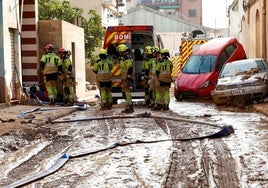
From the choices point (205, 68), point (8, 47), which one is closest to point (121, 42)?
point (8, 47)

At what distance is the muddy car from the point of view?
1678 centimetres

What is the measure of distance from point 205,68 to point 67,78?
5.64 m

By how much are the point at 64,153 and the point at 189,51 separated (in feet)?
75.0

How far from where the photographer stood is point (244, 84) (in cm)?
1680

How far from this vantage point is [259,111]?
15094mm

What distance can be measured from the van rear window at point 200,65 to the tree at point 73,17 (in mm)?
16879

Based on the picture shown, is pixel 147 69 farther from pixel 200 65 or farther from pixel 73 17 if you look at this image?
pixel 73 17

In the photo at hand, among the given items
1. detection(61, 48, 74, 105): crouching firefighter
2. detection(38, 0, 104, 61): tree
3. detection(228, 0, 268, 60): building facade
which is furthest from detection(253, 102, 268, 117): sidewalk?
detection(38, 0, 104, 61): tree

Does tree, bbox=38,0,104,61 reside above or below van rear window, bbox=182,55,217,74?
above

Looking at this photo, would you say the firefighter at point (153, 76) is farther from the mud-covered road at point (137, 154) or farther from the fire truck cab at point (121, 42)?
the mud-covered road at point (137, 154)

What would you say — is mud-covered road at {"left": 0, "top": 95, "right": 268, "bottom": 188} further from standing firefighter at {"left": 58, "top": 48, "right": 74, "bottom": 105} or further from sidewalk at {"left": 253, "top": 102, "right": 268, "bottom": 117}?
standing firefighter at {"left": 58, "top": 48, "right": 74, "bottom": 105}

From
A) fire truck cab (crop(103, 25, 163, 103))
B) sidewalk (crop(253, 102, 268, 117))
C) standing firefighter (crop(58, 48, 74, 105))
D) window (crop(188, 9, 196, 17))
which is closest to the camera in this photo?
sidewalk (crop(253, 102, 268, 117))

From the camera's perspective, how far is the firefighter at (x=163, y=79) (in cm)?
1548

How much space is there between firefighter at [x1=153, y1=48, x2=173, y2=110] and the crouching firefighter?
3337 millimetres
